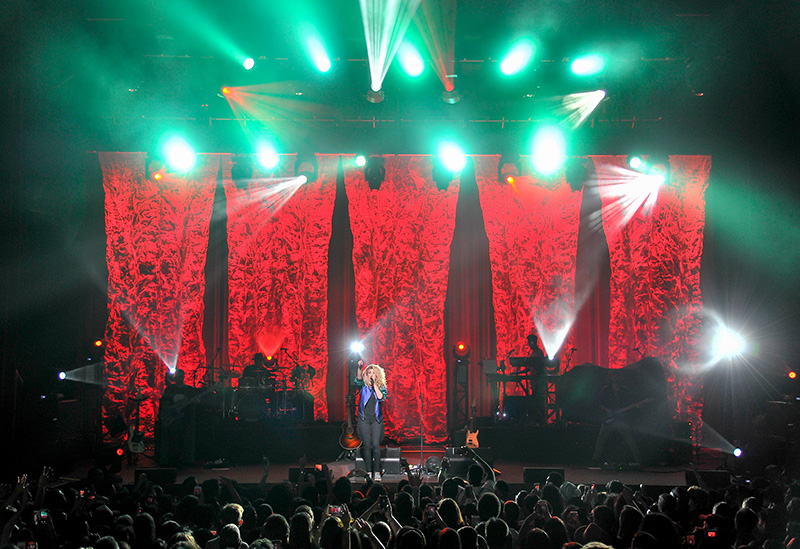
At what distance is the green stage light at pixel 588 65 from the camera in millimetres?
8914

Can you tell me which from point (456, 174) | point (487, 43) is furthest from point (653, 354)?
point (487, 43)

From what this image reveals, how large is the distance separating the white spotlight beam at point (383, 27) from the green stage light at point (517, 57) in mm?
1616

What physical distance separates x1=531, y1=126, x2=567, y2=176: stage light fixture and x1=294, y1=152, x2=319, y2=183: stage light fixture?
4.00 meters

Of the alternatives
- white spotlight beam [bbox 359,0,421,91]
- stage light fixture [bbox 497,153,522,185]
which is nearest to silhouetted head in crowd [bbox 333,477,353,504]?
white spotlight beam [bbox 359,0,421,91]

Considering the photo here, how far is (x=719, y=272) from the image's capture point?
39.9 ft

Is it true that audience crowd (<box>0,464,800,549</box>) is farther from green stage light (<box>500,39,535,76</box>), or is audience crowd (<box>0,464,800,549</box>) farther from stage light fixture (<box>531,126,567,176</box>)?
stage light fixture (<box>531,126,567,176</box>)

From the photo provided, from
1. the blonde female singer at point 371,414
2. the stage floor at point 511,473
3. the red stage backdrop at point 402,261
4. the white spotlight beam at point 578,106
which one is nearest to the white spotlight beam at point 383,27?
the white spotlight beam at point 578,106

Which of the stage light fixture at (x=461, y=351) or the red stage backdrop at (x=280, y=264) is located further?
the red stage backdrop at (x=280, y=264)

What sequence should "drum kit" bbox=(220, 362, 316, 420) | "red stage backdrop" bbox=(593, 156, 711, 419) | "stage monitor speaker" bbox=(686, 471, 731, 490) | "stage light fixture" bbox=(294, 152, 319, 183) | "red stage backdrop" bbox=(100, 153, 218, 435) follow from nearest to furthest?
"stage monitor speaker" bbox=(686, 471, 731, 490)
"drum kit" bbox=(220, 362, 316, 420)
"red stage backdrop" bbox=(100, 153, 218, 435)
"stage light fixture" bbox=(294, 152, 319, 183)
"red stage backdrop" bbox=(593, 156, 711, 419)

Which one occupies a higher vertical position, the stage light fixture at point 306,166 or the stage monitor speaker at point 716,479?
the stage light fixture at point 306,166

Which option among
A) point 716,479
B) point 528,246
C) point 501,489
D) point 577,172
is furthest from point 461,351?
point 501,489

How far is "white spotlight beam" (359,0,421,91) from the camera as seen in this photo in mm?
7863

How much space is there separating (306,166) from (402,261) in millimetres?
2530

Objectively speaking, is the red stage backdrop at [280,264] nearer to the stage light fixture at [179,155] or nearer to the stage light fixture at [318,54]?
the stage light fixture at [179,155]
